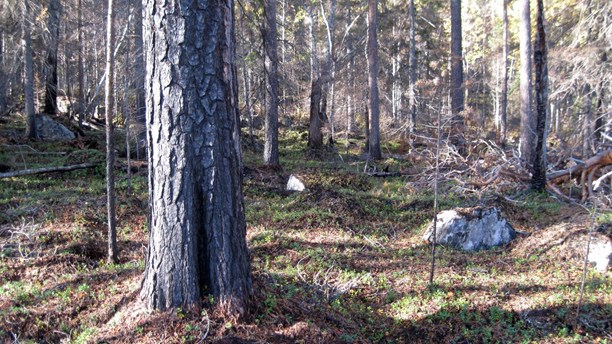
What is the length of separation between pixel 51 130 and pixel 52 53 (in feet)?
14.1

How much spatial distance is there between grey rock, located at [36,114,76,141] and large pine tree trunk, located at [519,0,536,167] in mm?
16183

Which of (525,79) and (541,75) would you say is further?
(525,79)

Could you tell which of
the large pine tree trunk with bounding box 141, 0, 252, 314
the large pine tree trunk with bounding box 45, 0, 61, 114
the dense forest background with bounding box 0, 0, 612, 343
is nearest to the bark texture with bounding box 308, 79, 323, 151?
the dense forest background with bounding box 0, 0, 612, 343

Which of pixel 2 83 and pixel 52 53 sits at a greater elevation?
pixel 52 53

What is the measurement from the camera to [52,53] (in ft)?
64.4

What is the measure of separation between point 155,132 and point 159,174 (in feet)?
1.12

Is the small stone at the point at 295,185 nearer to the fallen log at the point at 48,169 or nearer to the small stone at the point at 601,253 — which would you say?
the fallen log at the point at 48,169

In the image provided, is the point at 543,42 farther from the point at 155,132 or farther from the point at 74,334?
the point at 74,334

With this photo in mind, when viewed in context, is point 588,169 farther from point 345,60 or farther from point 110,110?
→ point 345,60

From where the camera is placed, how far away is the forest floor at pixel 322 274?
13.0 ft

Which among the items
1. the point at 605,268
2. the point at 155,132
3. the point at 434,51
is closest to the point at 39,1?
the point at 155,132

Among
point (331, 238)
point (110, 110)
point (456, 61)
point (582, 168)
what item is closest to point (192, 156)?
point (110, 110)

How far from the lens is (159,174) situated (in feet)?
11.8

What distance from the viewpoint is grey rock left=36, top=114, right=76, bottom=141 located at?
17.3 metres
